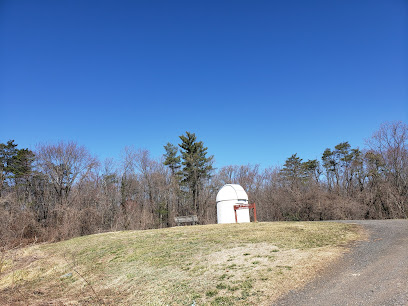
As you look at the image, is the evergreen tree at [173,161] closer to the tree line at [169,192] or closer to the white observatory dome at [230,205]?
the tree line at [169,192]

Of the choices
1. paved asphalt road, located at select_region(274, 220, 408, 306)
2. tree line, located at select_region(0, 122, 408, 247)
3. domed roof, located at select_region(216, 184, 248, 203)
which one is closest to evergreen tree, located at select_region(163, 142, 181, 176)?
tree line, located at select_region(0, 122, 408, 247)

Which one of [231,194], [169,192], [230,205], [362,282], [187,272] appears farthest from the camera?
[169,192]

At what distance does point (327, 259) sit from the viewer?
6188 mm

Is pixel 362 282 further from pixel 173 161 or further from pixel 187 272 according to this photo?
pixel 173 161

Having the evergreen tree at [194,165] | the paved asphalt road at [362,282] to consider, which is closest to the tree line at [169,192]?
the evergreen tree at [194,165]

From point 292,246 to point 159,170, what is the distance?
30.6 m

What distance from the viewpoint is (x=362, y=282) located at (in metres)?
4.67

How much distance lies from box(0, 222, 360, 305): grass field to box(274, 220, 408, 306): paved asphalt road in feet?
1.12

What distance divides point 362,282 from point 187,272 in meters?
3.90

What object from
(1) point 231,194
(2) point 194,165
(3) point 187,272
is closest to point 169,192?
(2) point 194,165

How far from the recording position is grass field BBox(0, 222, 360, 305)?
17.2 ft

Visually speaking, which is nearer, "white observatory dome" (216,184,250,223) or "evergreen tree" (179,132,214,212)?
"white observatory dome" (216,184,250,223)

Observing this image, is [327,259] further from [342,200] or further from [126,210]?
[126,210]

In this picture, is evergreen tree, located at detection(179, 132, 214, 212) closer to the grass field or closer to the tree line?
the tree line
